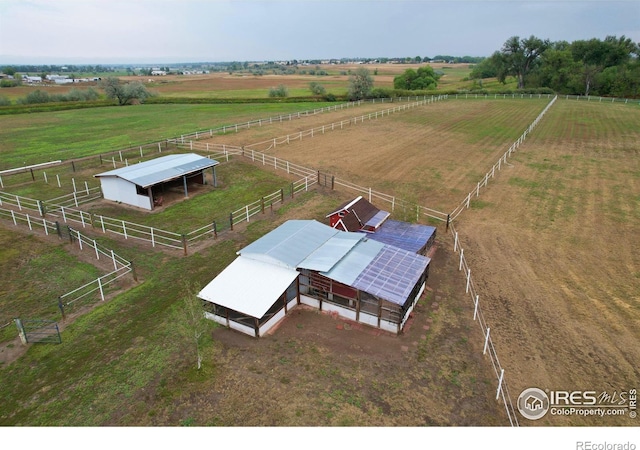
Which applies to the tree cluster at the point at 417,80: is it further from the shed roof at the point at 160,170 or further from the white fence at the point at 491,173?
the shed roof at the point at 160,170

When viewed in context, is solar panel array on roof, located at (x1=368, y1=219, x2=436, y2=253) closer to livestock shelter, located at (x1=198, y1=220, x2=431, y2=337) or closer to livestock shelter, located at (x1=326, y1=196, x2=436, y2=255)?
livestock shelter, located at (x1=326, y1=196, x2=436, y2=255)

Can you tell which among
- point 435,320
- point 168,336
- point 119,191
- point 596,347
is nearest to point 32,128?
point 119,191

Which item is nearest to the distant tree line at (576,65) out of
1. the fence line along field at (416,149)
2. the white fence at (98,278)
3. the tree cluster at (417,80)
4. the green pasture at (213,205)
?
the tree cluster at (417,80)

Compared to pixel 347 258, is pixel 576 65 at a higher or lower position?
higher

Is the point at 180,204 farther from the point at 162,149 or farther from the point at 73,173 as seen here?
the point at 162,149

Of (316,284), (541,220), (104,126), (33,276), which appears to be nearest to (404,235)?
(316,284)

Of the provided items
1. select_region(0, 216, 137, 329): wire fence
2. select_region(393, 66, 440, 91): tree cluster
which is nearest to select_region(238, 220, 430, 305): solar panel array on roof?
select_region(0, 216, 137, 329): wire fence

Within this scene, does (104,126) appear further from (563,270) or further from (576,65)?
(576,65)
